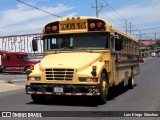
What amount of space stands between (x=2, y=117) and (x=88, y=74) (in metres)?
2.93

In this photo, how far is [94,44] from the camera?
494 inches

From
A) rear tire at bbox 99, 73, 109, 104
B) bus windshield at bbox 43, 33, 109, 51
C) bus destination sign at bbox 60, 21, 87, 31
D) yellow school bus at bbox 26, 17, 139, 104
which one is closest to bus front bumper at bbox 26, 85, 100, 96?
yellow school bus at bbox 26, 17, 139, 104

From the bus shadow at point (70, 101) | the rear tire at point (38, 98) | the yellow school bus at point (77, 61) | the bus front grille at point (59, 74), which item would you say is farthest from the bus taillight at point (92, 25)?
the rear tire at point (38, 98)

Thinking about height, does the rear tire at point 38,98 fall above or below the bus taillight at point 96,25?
below

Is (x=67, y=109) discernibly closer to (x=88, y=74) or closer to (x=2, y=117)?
(x=88, y=74)

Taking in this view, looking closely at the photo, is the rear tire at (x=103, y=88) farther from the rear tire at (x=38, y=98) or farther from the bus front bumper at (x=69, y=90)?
the rear tire at (x=38, y=98)

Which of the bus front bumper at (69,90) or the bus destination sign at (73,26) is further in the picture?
the bus destination sign at (73,26)

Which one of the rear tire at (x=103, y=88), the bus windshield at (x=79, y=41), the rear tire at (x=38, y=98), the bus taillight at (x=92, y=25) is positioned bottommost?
the rear tire at (x=38, y=98)

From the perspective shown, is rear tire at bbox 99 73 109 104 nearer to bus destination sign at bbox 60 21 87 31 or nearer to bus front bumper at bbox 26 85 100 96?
bus front bumper at bbox 26 85 100 96

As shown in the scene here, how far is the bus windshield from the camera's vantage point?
12.5 m

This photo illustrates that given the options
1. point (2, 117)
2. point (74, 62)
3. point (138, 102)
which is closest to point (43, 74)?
point (74, 62)

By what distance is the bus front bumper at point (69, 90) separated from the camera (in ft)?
36.4

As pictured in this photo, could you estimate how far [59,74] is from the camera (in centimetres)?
1132

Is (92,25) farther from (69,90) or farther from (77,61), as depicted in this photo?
(69,90)
